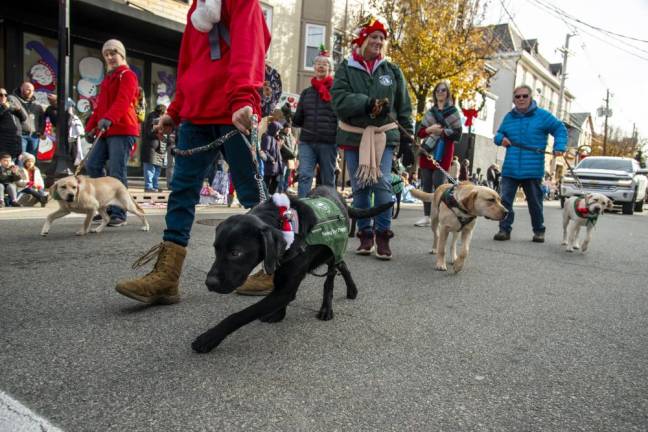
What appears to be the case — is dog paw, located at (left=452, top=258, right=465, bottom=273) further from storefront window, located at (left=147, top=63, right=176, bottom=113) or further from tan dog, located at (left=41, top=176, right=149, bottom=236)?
storefront window, located at (left=147, top=63, right=176, bottom=113)

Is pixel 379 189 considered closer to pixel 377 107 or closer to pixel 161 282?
pixel 377 107

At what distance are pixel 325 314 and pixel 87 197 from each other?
3381 mm

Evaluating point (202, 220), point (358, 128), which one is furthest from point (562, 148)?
point (202, 220)

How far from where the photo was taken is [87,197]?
494 centimetres

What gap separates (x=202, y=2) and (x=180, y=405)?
2101mm

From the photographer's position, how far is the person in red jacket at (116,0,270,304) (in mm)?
2611

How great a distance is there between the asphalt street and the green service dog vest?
456 millimetres

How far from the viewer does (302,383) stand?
1913mm

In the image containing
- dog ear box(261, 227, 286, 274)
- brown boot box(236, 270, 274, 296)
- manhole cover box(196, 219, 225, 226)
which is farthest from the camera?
manhole cover box(196, 219, 225, 226)

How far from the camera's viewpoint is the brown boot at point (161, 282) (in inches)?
102

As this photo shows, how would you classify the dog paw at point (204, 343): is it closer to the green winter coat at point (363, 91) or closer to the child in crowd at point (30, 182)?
the green winter coat at point (363, 91)

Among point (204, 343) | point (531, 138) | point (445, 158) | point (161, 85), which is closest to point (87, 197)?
point (204, 343)

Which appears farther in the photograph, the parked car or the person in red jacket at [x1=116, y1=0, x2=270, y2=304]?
the parked car

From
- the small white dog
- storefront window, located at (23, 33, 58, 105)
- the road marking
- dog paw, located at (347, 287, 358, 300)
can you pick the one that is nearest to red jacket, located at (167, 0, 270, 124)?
dog paw, located at (347, 287, 358, 300)
